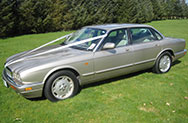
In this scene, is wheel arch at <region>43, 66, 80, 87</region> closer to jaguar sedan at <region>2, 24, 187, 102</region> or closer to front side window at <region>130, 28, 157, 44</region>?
jaguar sedan at <region>2, 24, 187, 102</region>

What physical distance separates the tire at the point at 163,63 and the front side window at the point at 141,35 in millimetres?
621

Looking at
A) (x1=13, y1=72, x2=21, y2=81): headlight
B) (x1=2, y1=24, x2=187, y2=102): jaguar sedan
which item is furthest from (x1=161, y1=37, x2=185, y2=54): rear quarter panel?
(x1=13, y1=72, x2=21, y2=81): headlight

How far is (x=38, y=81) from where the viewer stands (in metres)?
3.59

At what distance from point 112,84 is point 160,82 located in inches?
53.0

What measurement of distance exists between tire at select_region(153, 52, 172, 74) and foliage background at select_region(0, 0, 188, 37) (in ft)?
48.6

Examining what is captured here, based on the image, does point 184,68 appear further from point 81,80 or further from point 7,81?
point 7,81

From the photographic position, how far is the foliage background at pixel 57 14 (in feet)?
55.7

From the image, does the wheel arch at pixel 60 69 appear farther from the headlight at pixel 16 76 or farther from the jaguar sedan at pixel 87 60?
the headlight at pixel 16 76

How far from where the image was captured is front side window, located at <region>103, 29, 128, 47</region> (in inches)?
184

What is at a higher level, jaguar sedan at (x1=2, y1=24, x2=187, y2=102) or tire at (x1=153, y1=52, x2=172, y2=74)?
jaguar sedan at (x1=2, y1=24, x2=187, y2=102)

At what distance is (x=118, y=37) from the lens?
480 centimetres

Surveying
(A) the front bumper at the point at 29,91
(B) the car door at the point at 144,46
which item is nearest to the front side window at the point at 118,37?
(B) the car door at the point at 144,46

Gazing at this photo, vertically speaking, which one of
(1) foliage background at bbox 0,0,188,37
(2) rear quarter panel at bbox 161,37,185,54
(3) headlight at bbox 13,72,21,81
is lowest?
(3) headlight at bbox 13,72,21,81

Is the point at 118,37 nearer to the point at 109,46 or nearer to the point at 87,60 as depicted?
the point at 109,46
